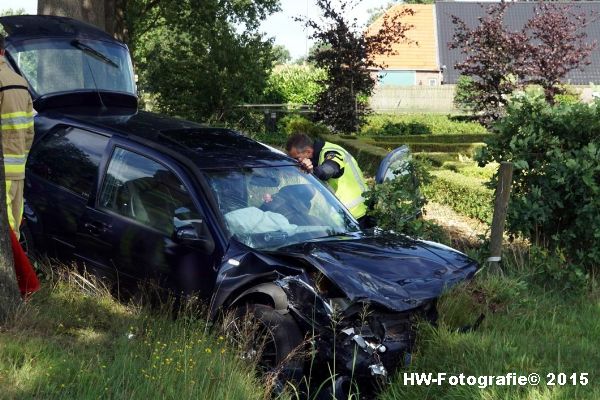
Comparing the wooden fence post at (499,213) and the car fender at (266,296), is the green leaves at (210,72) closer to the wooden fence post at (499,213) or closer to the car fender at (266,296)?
the wooden fence post at (499,213)

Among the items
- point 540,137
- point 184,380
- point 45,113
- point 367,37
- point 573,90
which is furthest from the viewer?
point 573,90

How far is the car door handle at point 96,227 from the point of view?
20.2 ft

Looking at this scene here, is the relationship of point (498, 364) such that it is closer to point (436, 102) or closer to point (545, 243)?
point (545, 243)

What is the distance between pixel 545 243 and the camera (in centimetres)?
804

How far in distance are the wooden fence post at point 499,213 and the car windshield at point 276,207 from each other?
1.63 m

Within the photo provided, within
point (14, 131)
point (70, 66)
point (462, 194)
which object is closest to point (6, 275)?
point (14, 131)

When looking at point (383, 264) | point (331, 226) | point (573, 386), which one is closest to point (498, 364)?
point (573, 386)

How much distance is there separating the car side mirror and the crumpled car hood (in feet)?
1.64

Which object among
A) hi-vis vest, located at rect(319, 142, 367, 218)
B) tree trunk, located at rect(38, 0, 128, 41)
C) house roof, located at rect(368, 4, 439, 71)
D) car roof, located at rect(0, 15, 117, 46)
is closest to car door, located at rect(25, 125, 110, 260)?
hi-vis vest, located at rect(319, 142, 367, 218)

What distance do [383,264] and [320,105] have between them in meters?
19.6

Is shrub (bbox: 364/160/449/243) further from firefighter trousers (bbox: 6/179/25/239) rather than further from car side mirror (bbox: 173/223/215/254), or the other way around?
firefighter trousers (bbox: 6/179/25/239)

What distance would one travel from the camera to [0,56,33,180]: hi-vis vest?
20.4 feet

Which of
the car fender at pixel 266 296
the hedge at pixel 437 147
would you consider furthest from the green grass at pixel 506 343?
the hedge at pixel 437 147

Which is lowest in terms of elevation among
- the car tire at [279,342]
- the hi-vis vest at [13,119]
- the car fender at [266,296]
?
the car tire at [279,342]
